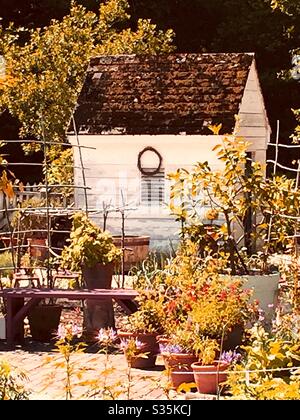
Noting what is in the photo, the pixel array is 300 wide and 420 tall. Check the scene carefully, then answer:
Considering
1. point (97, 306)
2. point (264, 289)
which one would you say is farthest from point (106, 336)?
point (97, 306)

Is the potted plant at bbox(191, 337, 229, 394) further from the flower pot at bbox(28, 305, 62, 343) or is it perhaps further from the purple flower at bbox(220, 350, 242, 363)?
the flower pot at bbox(28, 305, 62, 343)

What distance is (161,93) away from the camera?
1766cm

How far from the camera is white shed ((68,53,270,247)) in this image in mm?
17031

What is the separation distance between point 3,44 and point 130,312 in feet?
41.0

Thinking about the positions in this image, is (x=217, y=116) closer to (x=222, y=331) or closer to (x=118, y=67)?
(x=118, y=67)

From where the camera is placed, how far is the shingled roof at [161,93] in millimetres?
17031

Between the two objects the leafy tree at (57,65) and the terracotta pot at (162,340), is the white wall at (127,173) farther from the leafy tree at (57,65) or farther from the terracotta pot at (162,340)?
the terracotta pot at (162,340)

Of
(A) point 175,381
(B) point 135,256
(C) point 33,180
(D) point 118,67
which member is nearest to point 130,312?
(A) point 175,381

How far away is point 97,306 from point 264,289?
1.99 meters

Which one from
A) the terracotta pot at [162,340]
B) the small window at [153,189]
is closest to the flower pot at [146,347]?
the terracotta pot at [162,340]

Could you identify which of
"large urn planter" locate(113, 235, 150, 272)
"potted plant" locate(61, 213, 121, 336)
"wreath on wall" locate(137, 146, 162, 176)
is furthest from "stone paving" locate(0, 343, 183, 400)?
"wreath on wall" locate(137, 146, 162, 176)

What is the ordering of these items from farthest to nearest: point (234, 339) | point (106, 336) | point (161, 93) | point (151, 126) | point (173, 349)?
point (161, 93)
point (151, 126)
point (234, 339)
point (173, 349)
point (106, 336)

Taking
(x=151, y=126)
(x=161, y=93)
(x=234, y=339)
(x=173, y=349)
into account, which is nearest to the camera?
(x=173, y=349)

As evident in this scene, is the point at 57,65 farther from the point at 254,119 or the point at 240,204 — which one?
the point at 240,204
